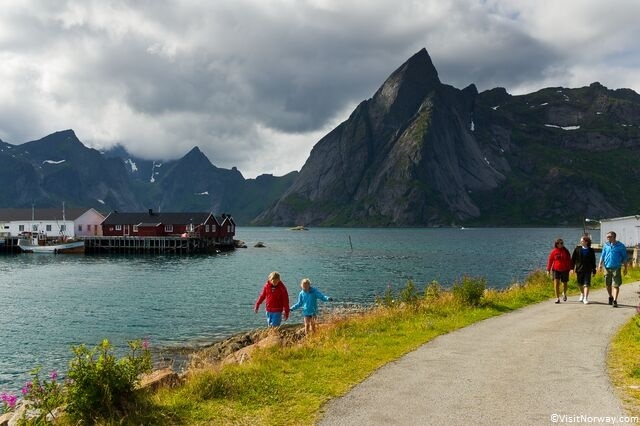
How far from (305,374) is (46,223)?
416ft

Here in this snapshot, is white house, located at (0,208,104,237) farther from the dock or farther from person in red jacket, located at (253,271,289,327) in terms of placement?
person in red jacket, located at (253,271,289,327)

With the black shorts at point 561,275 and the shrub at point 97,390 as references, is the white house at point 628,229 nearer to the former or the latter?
the black shorts at point 561,275

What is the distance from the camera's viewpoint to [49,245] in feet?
354

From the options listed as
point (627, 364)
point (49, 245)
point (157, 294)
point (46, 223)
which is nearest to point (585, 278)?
point (627, 364)

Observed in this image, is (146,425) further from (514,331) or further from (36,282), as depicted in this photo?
(36,282)

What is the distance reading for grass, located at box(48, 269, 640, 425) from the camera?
30.7 ft

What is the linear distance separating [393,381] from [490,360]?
3.17 metres

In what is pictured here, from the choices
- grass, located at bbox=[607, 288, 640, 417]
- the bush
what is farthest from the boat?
grass, located at bbox=[607, 288, 640, 417]

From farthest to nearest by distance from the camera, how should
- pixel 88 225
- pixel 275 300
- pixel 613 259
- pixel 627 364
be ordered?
pixel 88 225 → pixel 613 259 → pixel 275 300 → pixel 627 364

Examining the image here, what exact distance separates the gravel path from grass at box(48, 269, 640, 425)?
0.49m

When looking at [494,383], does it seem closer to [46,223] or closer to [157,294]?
[157,294]

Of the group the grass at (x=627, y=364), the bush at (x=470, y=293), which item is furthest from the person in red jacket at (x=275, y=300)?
the grass at (x=627, y=364)

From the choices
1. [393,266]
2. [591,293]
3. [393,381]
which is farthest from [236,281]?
[393,381]

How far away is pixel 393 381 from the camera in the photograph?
1126 centimetres
